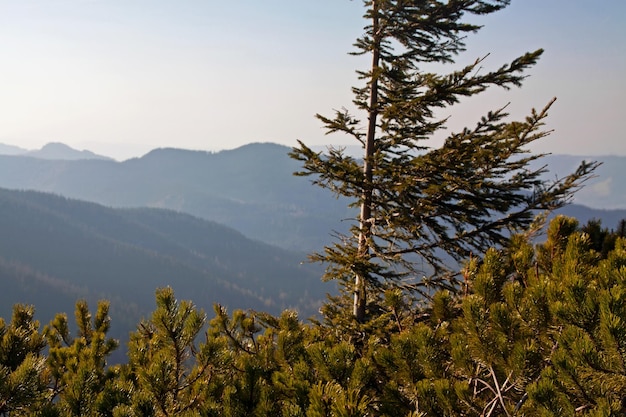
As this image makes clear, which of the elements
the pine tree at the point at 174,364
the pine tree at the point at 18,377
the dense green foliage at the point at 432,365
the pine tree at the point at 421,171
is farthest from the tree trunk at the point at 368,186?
the pine tree at the point at 18,377

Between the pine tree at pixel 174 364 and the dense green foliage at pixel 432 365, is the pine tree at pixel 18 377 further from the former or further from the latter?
the pine tree at pixel 174 364

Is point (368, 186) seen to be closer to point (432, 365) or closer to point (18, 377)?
point (432, 365)

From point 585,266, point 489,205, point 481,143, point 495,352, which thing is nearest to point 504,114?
point 481,143

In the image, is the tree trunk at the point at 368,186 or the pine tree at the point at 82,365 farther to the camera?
the tree trunk at the point at 368,186

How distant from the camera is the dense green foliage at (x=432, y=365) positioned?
3.01 metres

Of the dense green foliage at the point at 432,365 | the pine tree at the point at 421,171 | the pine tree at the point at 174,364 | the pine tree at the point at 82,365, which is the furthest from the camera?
the pine tree at the point at 421,171

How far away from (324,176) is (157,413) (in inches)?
219

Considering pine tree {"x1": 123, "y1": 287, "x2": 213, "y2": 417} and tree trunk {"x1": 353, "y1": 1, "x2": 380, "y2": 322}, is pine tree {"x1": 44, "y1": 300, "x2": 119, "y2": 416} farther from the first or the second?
tree trunk {"x1": 353, "y1": 1, "x2": 380, "y2": 322}

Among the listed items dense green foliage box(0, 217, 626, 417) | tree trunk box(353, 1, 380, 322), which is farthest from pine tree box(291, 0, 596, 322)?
dense green foliage box(0, 217, 626, 417)

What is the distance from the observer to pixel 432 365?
3766 millimetres

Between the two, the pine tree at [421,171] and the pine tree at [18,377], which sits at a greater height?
the pine tree at [421,171]

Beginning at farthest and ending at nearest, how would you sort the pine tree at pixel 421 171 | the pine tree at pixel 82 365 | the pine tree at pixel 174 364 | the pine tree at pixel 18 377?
the pine tree at pixel 421 171
the pine tree at pixel 174 364
the pine tree at pixel 82 365
the pine tree at pixel 18 377

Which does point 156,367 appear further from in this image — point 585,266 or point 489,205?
point 489,205

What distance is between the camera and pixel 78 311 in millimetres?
6586
